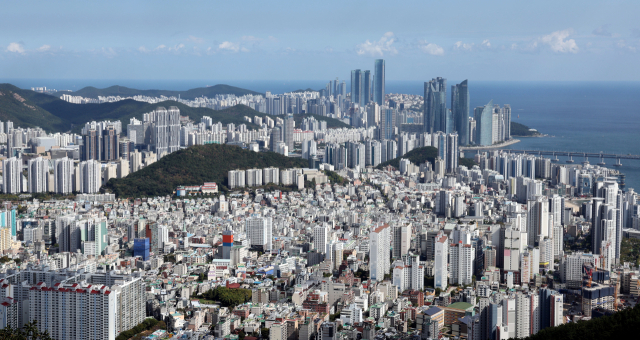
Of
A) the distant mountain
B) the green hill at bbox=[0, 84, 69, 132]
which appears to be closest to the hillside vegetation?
the green hill at bbox=[0, 84, 69, 132]

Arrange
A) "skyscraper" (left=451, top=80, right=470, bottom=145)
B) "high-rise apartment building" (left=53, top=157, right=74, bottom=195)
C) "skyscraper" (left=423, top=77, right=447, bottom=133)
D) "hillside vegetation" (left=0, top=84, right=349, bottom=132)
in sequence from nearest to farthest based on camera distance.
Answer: "high-rise apartment building" (left=53, top=157, right=74, bottom=195) → "hillside vegetation" (left=0, top=84, right=349, bottom=132) → "skyscraper" (left=451, top=80, right=470, bottom=145) → "skyscraper" (left=423, top=77, right=447, bottom=133)

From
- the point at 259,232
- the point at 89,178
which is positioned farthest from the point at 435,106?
the point at 259,232

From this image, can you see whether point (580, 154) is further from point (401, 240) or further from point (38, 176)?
point (38, 176)

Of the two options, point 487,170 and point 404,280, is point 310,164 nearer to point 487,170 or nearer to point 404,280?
point 487,170

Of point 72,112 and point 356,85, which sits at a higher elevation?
point 356,85

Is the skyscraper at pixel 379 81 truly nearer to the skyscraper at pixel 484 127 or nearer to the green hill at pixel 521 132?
the green hill at pixel 521 132

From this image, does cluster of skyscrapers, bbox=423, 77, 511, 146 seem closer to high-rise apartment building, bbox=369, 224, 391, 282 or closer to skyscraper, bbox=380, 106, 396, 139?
skyscraper, bbox=380, 106, 396, 139

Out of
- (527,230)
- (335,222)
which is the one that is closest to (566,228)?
(527,230)
